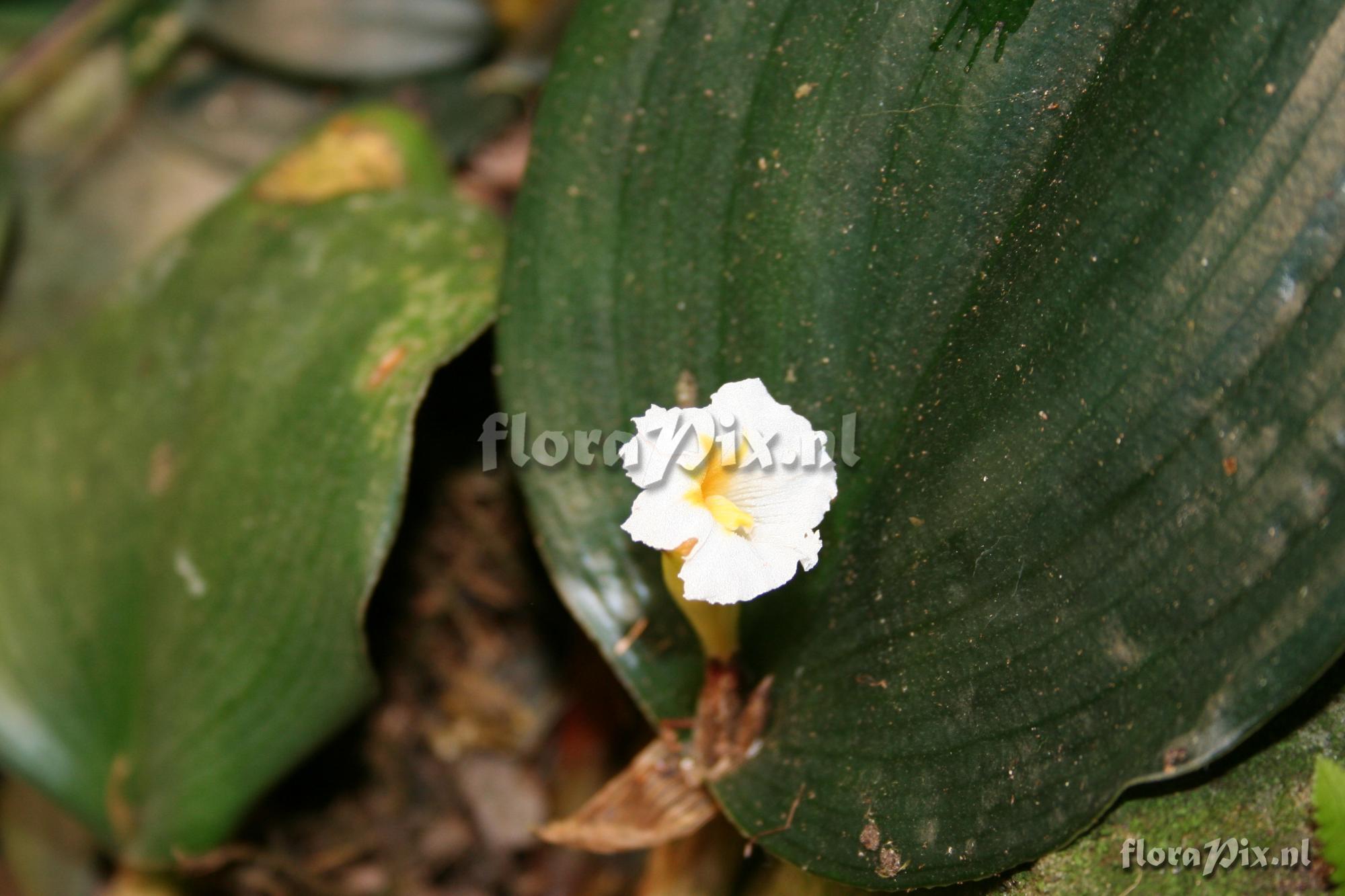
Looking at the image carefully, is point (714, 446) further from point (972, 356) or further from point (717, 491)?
point (972, 356)

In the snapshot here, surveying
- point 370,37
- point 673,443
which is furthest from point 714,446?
point 370,37

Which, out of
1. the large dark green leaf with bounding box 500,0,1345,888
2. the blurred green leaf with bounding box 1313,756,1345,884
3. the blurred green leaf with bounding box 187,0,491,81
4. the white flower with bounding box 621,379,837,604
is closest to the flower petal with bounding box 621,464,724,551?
the white flower with bounding box 621,379,837,604

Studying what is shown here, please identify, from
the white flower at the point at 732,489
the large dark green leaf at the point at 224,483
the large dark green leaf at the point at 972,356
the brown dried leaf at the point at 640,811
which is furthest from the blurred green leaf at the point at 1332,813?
the large dark green leaf at the point at 224,483

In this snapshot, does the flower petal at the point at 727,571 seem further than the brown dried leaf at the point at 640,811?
No

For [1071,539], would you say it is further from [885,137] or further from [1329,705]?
[885,137]

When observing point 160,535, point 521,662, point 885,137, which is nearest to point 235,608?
point 160,535

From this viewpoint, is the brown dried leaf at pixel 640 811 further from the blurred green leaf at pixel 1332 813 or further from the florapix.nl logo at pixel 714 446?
the blurred green leaf at pixel 1332 813
